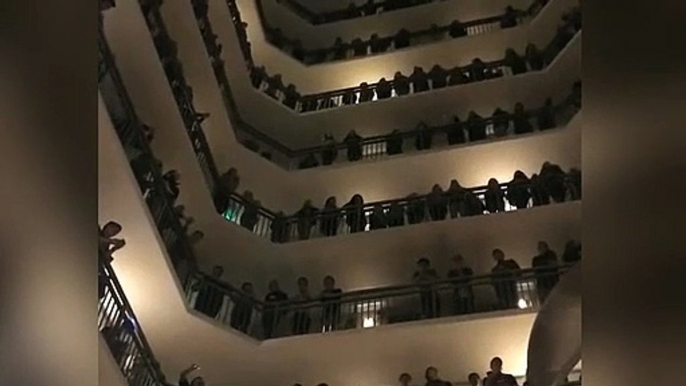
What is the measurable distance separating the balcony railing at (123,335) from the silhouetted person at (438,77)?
868cm

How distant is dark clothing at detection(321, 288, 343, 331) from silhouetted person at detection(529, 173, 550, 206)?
355 cm

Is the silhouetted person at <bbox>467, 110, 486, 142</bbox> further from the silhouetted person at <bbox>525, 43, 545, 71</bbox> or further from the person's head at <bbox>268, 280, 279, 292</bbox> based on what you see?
the person's head at <bbox>268, 280, 279, 292</bbox>

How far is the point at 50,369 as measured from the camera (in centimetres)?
360

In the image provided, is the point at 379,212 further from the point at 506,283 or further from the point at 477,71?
the point at 477,71

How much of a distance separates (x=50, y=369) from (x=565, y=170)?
684 inches

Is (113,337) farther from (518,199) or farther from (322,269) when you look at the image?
(518,199)

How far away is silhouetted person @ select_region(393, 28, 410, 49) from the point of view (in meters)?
24.3

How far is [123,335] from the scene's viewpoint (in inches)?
597

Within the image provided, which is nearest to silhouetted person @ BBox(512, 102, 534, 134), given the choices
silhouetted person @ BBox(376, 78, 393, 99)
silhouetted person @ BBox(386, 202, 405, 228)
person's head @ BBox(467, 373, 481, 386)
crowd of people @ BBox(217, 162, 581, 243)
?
crowd of people @ BBox(217, 162, 581, 243)

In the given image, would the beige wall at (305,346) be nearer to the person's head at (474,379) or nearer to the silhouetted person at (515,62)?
the person's head at (474,379)

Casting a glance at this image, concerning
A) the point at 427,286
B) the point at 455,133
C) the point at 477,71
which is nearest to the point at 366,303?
the point at 427,286

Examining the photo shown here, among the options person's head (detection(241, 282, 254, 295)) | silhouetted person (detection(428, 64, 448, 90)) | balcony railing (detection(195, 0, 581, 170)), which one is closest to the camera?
person's head (detection(241, 282, 254, 295))

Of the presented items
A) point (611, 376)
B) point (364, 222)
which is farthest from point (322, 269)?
point (611, 376)

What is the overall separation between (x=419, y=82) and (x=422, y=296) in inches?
239
